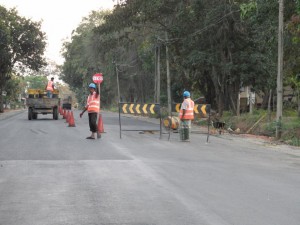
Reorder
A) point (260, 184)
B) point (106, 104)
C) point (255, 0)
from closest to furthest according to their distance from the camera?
1. point (260, 184)
2. point (255, 0)
3. point (106, 104)

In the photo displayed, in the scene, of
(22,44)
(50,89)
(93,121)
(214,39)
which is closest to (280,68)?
(93,121)

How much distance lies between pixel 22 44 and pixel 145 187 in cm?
4512

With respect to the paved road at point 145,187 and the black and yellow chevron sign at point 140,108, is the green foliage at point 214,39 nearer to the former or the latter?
the black and yellow chevron sign at point 140,108

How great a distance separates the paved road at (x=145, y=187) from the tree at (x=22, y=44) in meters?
37.0

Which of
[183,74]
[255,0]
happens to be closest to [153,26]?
[183,74]

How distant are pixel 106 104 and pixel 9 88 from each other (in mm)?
23655

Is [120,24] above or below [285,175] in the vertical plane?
above

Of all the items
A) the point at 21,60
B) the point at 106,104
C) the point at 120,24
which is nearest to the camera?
the point at 120,24

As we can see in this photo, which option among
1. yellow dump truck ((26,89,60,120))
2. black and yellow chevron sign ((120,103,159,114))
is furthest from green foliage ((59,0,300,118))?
yellow dump truck ((26,89,60,120))

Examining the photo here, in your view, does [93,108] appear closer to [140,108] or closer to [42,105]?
[140,108]

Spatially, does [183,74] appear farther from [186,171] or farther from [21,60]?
[186,171]

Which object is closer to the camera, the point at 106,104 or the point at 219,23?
the point at 219,23

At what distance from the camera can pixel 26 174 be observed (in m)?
9.52

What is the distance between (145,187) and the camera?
8273mm
